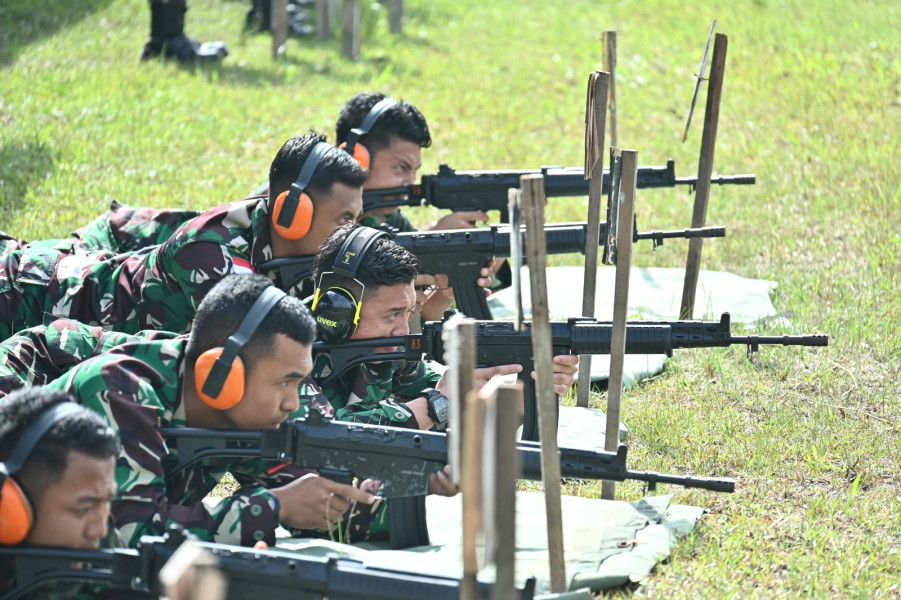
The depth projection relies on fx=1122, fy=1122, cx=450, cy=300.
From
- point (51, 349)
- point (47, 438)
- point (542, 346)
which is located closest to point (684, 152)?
point (51, 349)

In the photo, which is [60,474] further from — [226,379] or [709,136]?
[709,136]

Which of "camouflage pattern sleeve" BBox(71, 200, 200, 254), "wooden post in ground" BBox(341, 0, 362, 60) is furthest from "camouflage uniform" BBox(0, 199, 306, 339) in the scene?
"wooden post in ground" BBox(341, 0, 362, 60)

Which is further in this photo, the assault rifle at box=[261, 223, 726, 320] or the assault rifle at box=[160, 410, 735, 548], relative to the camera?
the assault rifle at box=[261, 223, 726, 320]

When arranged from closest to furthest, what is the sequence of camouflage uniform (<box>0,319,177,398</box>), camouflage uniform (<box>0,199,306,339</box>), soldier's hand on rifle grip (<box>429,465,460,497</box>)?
1. soldier's hand on rifle grip (<box>429,465,460,497</box>)
2. camouflage uniform (<box>0,319,177,398</box>)
3. camouflage uniform (<box>0,199,306,339</box>)

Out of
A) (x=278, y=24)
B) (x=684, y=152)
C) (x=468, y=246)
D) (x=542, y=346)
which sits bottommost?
(x=542, y=346)

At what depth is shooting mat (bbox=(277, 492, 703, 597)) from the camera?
3.88 metres

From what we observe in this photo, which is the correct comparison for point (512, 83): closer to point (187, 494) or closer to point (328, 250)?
point (328, 250)

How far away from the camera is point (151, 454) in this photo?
362cm

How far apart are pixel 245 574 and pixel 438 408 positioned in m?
1.65

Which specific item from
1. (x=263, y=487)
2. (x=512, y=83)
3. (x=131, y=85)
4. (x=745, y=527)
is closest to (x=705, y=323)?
(x=745, y=527)

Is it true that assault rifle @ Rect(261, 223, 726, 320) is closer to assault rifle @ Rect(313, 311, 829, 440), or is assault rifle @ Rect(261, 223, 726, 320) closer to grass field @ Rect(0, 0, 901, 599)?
grass field @ Rect(0, 0, 901, 599)

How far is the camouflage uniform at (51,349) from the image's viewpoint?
173 inches

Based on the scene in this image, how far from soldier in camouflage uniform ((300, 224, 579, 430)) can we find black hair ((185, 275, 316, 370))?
2.80 ft

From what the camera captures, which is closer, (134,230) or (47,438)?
(47,438)
